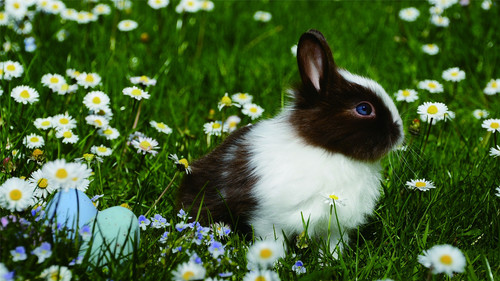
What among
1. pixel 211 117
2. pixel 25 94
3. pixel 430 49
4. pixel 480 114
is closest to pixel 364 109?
pixel 211 117

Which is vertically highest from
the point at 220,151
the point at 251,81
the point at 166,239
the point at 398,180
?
the point at 251,81

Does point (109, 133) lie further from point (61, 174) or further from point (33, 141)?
point (61, 174)

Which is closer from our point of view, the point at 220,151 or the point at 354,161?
the point at 354,161

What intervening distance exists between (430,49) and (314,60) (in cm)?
246

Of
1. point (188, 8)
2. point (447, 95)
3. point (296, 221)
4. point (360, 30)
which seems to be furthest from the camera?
point (360, 30)

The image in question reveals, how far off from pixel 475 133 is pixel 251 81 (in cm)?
160

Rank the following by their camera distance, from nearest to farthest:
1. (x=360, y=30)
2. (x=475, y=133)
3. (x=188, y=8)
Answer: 1. (x=475, y=133)
2. (x=188, y=8)
3. (x=360, y=30)

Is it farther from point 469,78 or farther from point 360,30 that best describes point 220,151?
point 360,30

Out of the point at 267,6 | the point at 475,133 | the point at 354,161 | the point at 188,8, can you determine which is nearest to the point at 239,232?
the point at 354,161

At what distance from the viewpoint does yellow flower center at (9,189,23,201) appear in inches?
90.5

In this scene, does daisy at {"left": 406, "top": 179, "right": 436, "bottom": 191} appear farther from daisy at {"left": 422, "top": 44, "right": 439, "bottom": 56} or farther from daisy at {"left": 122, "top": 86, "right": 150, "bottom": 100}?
daisy at {"left": 422, "top": 44, "right": 439, "bottom": 56}

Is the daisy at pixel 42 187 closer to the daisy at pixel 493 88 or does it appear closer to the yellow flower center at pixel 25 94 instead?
the yellow flower center at pixel 25 94

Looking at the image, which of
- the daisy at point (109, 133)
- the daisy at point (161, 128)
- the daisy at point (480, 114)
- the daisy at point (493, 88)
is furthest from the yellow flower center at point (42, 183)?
the daisy at point (493, 88)

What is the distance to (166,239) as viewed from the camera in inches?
98.7
